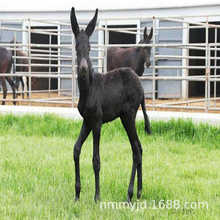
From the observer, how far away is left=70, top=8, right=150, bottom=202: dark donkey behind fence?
3.56m

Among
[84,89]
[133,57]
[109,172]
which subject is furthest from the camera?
[133,57]

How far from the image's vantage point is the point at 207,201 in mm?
3834

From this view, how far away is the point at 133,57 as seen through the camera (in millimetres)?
10547

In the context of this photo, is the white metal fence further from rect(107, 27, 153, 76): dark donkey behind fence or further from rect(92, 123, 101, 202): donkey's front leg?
rect(92, 123, 101, 202): donkey's front leg

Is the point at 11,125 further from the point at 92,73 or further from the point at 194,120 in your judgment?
the point at 92,73

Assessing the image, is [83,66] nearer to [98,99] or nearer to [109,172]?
[98,99]

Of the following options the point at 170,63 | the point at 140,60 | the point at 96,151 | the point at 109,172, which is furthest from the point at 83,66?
the point at 170,63

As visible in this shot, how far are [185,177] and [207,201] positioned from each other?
85 centimetres

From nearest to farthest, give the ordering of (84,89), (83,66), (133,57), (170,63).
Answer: (83,66)
(84,89)
(133,57)
(170,63)

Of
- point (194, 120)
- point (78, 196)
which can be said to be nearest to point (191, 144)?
point (194, 120)

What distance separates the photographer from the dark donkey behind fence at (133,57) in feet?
32.9

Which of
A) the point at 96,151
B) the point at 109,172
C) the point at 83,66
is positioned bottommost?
the point at 109,172

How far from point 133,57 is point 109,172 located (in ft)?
20.2

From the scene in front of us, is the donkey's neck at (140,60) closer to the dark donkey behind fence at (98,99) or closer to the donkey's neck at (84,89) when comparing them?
the dark donkey behind fence at (98,99)
